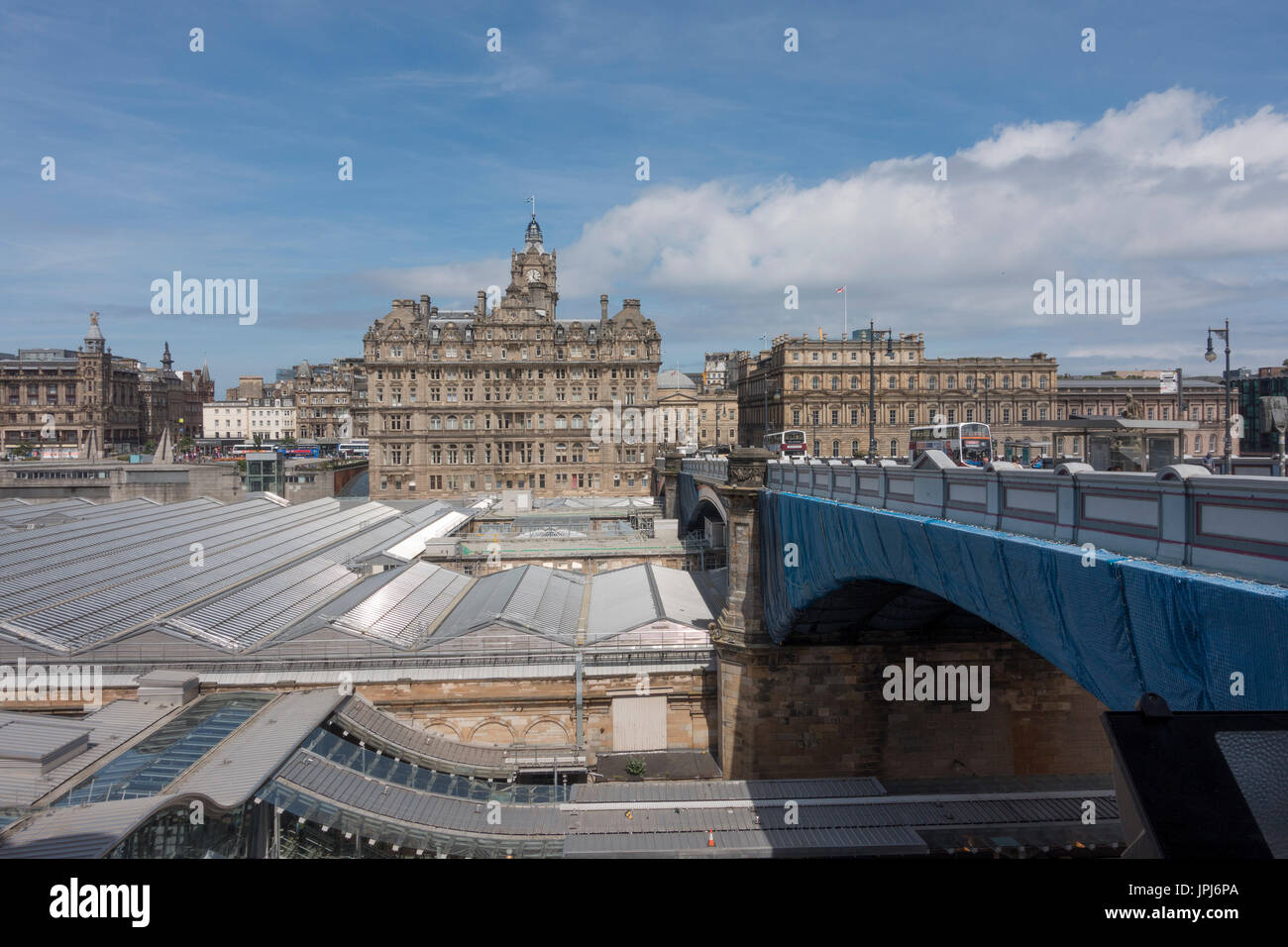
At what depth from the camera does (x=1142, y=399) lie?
7269 cm

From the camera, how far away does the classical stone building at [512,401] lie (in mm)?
76500

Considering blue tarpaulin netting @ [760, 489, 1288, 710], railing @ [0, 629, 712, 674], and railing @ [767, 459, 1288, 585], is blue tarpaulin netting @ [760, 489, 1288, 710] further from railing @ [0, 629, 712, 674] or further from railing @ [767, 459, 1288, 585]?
railing @ [0, 629, 712, 674]

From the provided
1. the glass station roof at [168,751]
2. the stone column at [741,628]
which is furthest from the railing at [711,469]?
the glass station roof at [168,751]

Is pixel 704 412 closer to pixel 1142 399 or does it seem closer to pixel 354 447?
pixel 1142 399

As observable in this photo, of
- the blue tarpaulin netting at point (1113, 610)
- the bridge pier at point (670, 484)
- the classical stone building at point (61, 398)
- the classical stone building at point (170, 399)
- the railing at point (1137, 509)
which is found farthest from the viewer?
the classical stone building at point (170, 399)

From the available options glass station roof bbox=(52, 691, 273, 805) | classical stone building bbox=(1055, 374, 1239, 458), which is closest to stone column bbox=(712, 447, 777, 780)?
glass station roof bbox=(52, 691, 273, 805)

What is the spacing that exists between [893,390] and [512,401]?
3773cm

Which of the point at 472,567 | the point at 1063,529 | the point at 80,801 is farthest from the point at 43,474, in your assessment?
the point at 1063,529

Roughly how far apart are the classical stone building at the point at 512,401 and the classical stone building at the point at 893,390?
16341 millimetres

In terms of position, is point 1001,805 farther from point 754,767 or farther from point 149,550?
point 149,550

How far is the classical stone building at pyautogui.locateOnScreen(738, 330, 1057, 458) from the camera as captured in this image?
8100 centimetres

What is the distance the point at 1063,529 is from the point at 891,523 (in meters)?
4.82

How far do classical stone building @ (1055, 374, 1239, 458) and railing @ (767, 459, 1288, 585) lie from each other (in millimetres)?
55090

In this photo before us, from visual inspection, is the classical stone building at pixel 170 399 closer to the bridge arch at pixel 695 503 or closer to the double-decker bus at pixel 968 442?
the bridge arch at pixel 695 503
